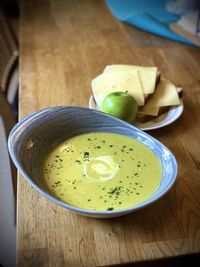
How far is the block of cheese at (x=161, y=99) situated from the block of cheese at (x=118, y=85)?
0.03 m

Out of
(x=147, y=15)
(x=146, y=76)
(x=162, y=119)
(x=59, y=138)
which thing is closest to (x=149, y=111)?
(x=162, y=119)

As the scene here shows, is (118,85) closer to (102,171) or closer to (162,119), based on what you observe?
(162,119)

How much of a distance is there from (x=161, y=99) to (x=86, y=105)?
0.22 meters

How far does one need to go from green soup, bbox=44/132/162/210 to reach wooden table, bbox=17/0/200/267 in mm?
45

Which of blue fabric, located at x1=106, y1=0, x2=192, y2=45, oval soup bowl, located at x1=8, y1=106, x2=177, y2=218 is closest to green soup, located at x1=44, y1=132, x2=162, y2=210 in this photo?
oval soup bowl, located at x1=8, y1=106, x2=177, y2=218

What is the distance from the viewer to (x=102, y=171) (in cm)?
83

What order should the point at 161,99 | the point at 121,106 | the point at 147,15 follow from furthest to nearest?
the point at 147,15
the point at 161,99
the point at 121,106

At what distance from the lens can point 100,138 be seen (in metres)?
0.93

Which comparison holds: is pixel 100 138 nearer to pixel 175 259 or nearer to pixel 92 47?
pixel 175 259

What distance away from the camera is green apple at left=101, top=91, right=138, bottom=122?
98cm

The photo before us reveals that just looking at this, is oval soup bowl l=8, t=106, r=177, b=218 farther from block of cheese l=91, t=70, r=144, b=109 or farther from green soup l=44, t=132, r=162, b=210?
block of cheese l=91, t=70, r=144, b=109

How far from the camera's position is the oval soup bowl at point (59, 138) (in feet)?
2.43

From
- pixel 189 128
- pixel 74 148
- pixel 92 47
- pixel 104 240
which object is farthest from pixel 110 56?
pixel 104 240

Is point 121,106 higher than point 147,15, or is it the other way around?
point 121,106
